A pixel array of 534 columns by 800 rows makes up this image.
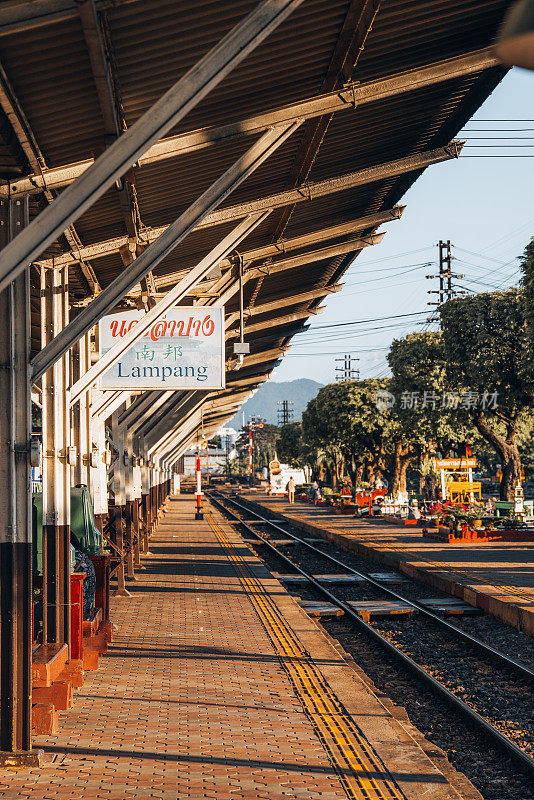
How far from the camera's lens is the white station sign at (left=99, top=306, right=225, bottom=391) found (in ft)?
42.4

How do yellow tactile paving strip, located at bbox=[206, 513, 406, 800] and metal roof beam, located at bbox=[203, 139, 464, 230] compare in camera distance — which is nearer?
yellow tactile paving strip, located at bbox=[206, 513, 406, 800]

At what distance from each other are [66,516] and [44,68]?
5.02 metres

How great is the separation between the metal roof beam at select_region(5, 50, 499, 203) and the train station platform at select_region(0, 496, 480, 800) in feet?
15.9

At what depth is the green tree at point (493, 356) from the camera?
36.2 meters

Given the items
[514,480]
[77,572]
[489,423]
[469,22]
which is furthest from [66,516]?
[489,423]

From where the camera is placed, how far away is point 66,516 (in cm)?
1016

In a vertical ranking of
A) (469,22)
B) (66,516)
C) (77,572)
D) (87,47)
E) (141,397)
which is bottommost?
(77,572)

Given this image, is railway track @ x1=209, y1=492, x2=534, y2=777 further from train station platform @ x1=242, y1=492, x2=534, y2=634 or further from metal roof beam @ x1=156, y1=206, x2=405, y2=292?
metal roof beam @ x1=156, y1=206, x2=405, y2=292

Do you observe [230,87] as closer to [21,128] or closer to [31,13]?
[21,128]

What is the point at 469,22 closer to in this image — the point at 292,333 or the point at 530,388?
the point at 292,333

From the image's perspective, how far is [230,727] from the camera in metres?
8.28

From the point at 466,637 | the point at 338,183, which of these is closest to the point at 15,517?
the point at 338,183

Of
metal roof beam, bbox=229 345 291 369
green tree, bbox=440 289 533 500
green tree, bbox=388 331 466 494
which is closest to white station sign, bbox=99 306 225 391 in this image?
metal roof beam, bbox=229 345 291 369

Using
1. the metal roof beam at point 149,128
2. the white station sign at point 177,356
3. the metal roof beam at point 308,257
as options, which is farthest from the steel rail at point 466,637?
the metal roof beam at point 149,128
